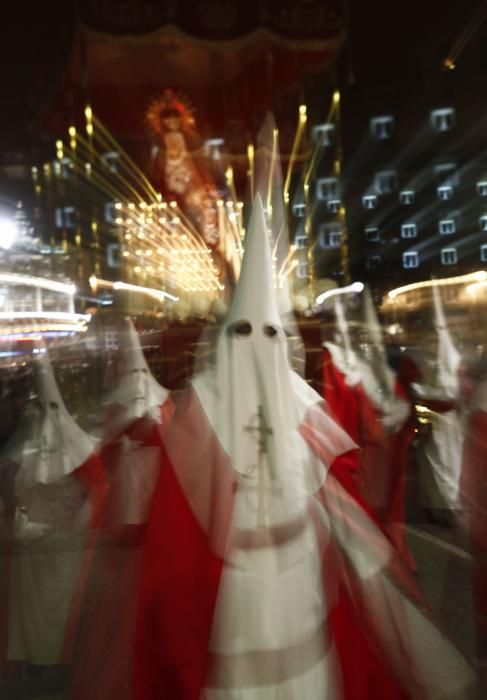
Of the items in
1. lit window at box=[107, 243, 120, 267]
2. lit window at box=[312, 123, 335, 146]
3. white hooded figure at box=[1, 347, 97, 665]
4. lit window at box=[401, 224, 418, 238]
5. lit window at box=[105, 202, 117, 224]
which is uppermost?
lit window at box=[401, 224, 418, 238]

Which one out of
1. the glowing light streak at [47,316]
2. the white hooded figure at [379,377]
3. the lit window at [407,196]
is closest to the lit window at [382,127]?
the lit window at [407,196]

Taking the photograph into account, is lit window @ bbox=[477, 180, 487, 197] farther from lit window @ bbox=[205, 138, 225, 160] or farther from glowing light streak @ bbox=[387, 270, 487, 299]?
lit window @ bbox=[205, 138, 225, 160]

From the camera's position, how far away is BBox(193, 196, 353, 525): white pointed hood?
1.58 m

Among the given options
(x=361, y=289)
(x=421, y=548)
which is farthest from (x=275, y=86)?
(x=421, y=548)

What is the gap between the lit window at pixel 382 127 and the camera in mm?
22009

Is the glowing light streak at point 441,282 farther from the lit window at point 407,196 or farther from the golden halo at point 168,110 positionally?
the lit window at point 407,196

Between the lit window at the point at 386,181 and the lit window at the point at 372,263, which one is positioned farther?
the lit window at the point at 386,181

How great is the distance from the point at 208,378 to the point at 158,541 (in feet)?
1.58

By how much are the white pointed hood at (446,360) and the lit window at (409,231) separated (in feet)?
57.4

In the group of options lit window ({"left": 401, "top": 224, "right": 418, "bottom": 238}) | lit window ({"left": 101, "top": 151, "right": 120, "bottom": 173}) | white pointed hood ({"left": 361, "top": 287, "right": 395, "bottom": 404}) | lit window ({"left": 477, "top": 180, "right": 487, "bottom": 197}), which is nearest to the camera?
white pointed hood ({"left": 361, "top": 287, "right": 395, "bottom": 404})

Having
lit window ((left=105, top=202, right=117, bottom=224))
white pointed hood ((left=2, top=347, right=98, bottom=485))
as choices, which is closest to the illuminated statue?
lit window ((left=105, top=202, right=117, bottom=224))

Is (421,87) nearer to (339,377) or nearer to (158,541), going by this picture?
Answer: (339,377)

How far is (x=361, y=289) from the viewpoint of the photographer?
223 inches

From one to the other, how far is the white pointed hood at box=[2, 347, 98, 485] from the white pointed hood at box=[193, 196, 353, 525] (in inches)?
46.8
